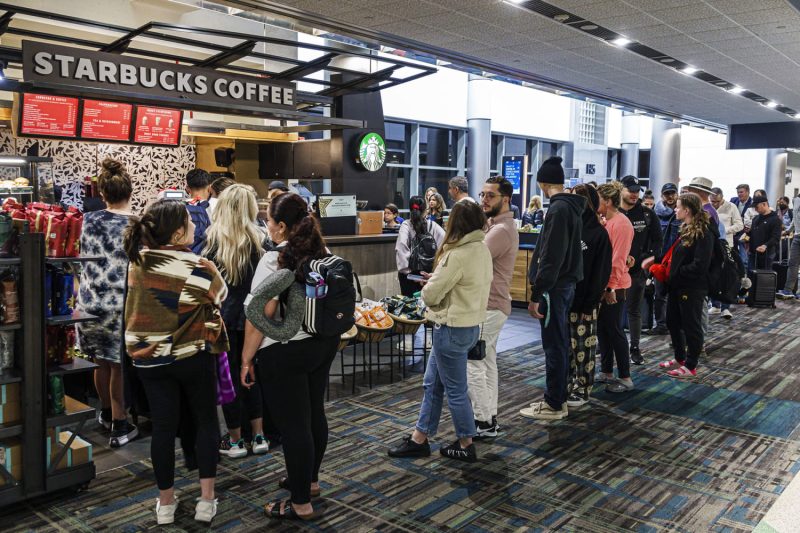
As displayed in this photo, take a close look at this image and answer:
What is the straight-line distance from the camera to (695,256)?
18.2 feet

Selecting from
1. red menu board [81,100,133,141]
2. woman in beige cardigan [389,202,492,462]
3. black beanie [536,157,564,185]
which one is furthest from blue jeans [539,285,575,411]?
red menu board [81,100,133,141]

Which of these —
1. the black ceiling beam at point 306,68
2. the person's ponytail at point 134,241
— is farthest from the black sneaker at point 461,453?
the black ceiling beam at point 306,68

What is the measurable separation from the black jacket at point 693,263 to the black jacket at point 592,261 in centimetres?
114

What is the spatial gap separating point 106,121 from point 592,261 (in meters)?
5.95

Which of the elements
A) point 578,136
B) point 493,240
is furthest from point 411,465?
point 578,136

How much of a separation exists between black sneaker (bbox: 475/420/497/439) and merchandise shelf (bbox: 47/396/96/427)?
223cm

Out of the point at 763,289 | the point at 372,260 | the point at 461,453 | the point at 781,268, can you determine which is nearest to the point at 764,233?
the point at 763,289

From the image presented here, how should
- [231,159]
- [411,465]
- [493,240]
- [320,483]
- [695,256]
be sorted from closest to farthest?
[320,483], [411,465], [493,240], [695,256], [231,159]

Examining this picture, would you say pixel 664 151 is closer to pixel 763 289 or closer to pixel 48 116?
pixel 763 289

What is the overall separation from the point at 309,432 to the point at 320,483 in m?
0.75

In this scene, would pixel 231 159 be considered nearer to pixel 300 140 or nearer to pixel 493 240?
pixel 300 140

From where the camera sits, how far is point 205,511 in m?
3.13

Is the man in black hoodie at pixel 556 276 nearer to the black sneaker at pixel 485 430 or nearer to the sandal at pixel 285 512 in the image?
the black sneaker at pixel 485 430

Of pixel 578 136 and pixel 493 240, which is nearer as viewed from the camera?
pixel 493 240
